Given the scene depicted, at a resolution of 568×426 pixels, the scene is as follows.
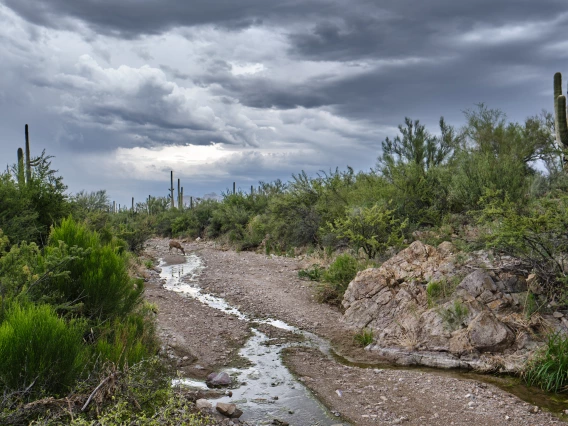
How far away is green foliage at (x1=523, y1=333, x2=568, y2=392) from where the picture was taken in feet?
22.9

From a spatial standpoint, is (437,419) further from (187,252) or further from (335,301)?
(187,252)

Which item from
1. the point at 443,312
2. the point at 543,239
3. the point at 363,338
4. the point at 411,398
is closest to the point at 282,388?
the point at 411,398

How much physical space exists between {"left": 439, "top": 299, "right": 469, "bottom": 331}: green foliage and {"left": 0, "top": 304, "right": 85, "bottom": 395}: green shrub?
645 cm

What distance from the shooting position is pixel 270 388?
7.22 metres

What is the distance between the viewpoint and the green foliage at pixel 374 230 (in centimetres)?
1481

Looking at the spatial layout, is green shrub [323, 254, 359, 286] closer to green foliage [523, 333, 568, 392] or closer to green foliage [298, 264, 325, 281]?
green foliage [298, 264, 325, 281]

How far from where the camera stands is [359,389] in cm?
716

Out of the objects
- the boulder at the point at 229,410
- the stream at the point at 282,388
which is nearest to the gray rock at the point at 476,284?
the stream at the point at 282,388

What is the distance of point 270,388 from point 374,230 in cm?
892

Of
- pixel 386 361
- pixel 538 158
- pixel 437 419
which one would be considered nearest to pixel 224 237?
pixel 538 158

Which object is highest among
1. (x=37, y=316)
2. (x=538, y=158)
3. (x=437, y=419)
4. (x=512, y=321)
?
(x=538, y=158)

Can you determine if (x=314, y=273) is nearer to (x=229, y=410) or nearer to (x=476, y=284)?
(x=476, y=284)

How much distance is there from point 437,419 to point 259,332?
4.90 metres

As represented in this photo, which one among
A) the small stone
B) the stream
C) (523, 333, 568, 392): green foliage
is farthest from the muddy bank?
the small stone
